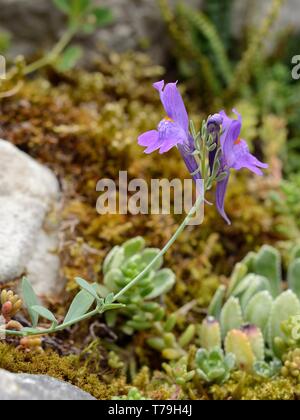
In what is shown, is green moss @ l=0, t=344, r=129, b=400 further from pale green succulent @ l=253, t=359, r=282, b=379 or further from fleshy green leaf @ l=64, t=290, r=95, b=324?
pale green succulent @ l=253, t=359, r=282, b=379

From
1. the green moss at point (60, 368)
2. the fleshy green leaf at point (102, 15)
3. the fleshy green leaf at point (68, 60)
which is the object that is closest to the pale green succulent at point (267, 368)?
the green moss at point (60, 368)

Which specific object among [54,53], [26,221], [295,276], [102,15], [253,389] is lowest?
[253,389]

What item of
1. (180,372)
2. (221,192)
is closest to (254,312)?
(180,372)

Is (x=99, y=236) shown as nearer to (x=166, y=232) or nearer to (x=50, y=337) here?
(x=166, y=232)

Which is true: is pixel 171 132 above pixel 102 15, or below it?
below

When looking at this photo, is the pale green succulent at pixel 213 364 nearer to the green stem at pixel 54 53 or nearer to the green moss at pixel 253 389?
the green moss at pixel 253 389

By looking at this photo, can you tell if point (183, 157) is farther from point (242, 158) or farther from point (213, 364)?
point (213, 364)
